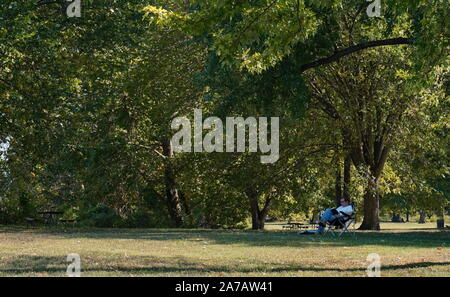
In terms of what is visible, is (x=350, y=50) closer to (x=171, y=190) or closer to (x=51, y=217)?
(x=51, y=217)

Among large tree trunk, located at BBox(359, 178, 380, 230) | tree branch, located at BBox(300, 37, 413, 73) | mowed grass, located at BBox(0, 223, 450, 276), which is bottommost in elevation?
mowed grass, located at BBox(0, 223, 450, 276)

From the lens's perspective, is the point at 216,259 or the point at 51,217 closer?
the point at 216,259

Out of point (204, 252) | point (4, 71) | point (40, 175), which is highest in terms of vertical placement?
point (4, 71)

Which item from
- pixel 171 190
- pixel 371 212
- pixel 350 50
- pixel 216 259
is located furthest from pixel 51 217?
pixel 216 259

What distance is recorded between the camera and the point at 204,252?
580 inches

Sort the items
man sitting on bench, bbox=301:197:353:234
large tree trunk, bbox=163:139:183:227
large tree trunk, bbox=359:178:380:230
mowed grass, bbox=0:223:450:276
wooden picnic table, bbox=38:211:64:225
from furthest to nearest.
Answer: large tree trunk, bbox=163:139:183:227 → wooden picnic table, bbox=38:211:64:225 → large tree trunk, bbox=359:178:380:230 → man sitting on bench, bbox=301:197:353:234 → mowed grass, bbox=0:223:450:276

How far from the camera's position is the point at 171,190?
125 ft

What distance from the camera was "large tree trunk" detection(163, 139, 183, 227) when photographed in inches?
1461

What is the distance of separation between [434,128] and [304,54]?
1284cm

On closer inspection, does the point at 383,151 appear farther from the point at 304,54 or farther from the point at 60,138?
the point at 60,138

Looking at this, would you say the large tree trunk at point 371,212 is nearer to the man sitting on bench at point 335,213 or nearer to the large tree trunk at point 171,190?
the man sitting on bench at point 335,213

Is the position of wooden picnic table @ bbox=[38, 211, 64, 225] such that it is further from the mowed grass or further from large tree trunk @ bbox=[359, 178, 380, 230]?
large tree trunk @ bbox=[359, 178, 380, 230]

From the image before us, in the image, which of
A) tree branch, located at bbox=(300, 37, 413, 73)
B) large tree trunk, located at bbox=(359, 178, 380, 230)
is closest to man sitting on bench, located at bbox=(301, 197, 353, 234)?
tree branch, located at bbox=(300, 37, 413, 73)
